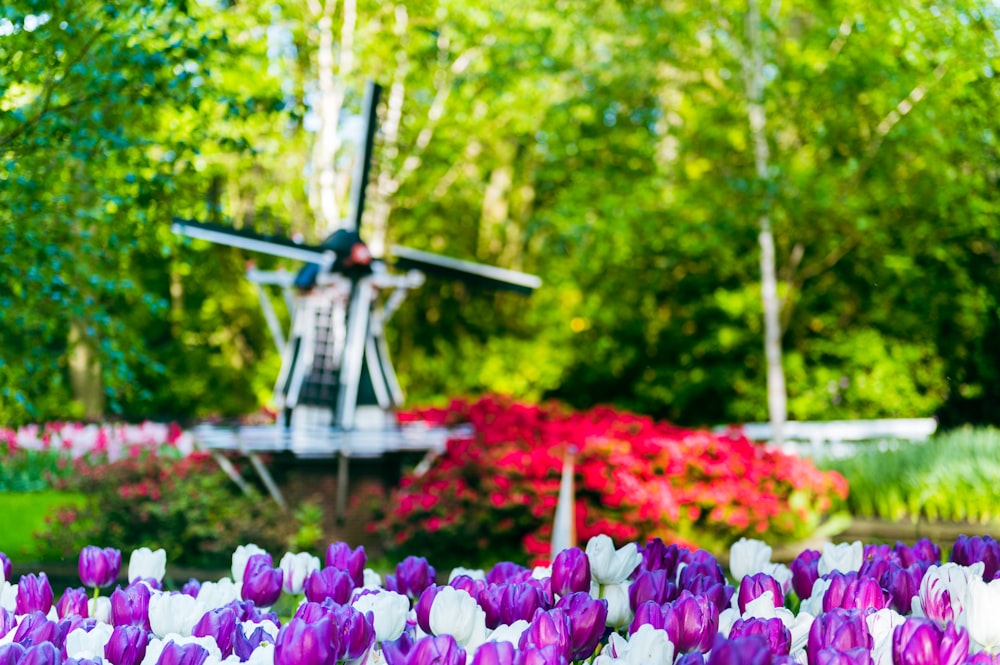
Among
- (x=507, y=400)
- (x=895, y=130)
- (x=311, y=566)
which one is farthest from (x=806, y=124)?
(x=311, y=566)

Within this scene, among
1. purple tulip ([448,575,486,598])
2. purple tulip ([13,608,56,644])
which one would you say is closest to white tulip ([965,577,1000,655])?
purple tulip ([448,575,486,598])

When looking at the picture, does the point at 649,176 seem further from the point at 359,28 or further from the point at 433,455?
the point at 433,455

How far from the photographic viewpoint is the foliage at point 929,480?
9.88 m

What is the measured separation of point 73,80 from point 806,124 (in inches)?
345

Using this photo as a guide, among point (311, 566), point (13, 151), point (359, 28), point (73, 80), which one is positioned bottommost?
point (311, 566)

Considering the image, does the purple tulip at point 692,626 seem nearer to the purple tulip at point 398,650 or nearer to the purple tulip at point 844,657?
the purple tulip at point 844,657

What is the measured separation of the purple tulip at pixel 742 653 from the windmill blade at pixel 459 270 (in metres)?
10.8

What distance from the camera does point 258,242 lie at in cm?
1141

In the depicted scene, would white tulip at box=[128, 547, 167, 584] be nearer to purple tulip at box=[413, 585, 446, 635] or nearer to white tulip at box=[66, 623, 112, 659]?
white tulip at box=[66, 623, 112, 659]

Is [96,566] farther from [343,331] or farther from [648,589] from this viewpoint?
[343,331]

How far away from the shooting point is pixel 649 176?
1430cm

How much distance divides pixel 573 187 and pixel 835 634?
533 inches

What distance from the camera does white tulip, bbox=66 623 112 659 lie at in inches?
A: 79.2

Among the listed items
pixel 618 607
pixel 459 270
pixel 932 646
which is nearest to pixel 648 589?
pixel 618 607
